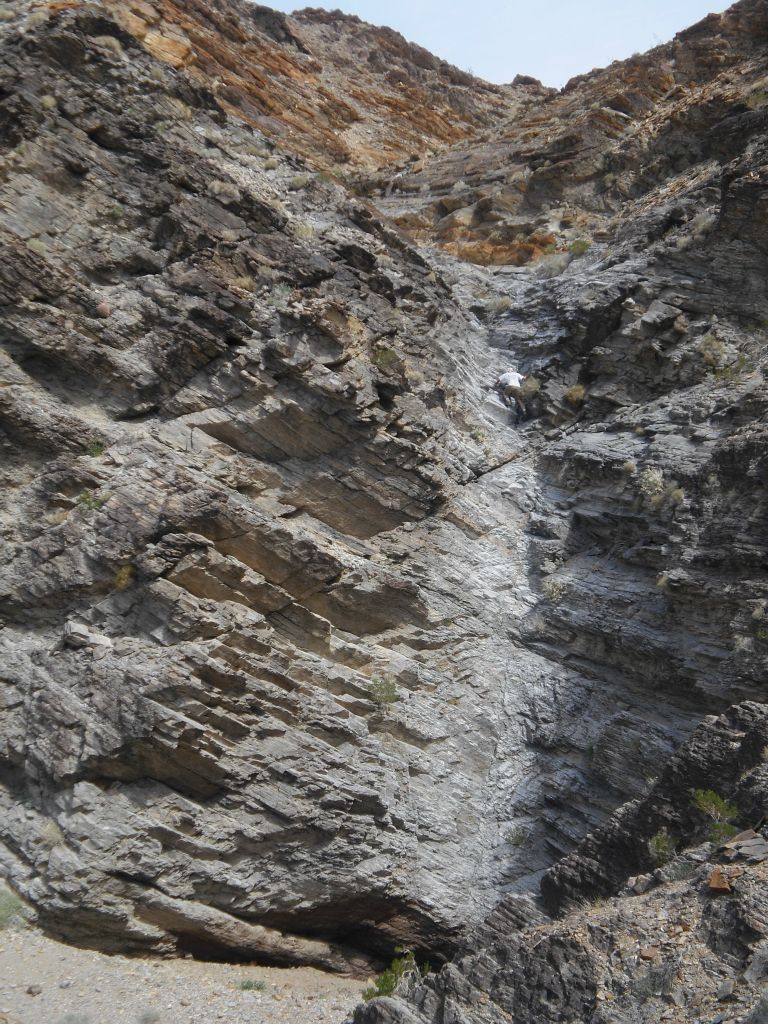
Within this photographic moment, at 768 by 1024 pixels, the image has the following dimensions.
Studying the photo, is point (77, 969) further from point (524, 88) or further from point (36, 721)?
point (524, 88)

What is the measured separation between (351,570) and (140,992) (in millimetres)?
6155

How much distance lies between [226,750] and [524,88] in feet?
141

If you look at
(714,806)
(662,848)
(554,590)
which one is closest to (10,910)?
(662,848)

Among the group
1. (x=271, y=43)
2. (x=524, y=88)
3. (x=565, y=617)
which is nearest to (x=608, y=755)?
(x=565, y=617)

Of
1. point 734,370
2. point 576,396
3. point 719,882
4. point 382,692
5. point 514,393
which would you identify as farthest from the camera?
point 514,393

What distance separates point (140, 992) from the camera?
28.1 feet

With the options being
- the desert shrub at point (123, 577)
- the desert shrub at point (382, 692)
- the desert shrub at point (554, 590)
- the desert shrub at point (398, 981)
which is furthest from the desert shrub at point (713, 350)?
the desert shrub at point (398, 981)

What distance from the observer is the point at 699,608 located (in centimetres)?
1120

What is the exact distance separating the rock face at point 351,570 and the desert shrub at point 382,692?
0.03 metres

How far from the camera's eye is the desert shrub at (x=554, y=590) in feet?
42.5

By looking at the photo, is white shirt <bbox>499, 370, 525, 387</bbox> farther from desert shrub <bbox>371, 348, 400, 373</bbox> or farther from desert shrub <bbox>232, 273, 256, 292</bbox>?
desert shrub <bbox>232, 273, 256, 292</bbox>

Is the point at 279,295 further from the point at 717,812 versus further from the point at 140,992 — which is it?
Result: the point at 140,992

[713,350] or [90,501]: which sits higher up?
[713,350]

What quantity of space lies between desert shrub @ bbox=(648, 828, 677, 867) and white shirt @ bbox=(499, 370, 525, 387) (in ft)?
32.8
